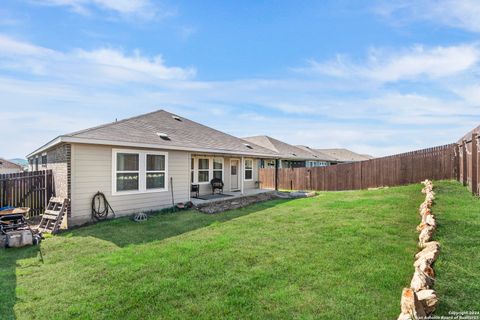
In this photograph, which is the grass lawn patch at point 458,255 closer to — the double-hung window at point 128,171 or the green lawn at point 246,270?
the green lawn at point 246,270

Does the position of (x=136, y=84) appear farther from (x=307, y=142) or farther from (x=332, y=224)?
(x=307, y=142)

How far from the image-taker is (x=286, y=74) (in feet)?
48.3

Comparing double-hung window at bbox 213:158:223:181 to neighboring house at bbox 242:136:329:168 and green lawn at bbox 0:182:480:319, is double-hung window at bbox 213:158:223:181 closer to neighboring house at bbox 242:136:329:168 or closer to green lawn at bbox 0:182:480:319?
neighboring house at bbox 242:136:329:168

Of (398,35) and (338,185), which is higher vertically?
(398,35)

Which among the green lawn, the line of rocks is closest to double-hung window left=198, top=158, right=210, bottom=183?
the green lawn

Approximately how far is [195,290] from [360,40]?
37.4 feet

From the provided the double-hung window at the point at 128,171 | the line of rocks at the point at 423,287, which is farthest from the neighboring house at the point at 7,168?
the line of rocks at the point at 423,287

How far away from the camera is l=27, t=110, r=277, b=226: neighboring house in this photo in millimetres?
8016

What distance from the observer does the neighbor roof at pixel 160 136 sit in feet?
27.8

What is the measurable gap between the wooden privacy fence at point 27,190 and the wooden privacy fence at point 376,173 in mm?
13291

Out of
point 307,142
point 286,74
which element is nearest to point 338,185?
point 286,74

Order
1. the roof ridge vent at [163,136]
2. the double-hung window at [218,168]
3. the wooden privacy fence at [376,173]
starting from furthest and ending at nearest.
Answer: the double-hung window at [218,168] → the wooden privacy fence at [376,173] → the roof ridge vent at [163,136]

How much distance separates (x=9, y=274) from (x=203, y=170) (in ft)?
32.3

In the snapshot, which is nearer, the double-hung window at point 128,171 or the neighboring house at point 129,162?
the neighboring house at point 129,162
